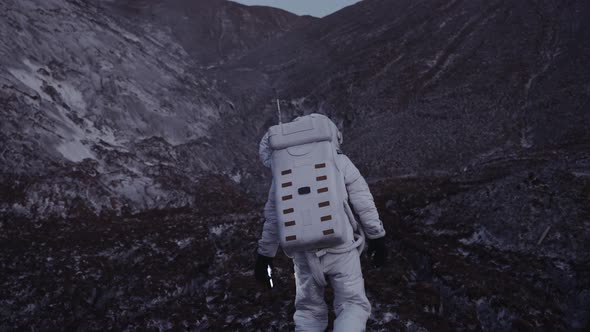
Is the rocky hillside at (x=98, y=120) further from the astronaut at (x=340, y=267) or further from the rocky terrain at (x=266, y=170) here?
the astronaut at (x=340, y=267)

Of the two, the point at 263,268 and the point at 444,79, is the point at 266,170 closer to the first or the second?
the point at 444,79

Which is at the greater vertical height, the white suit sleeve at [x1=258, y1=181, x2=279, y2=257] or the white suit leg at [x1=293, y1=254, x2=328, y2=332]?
the white suit sleeve at [x1=258, y1=181, x2=279, y2=257]

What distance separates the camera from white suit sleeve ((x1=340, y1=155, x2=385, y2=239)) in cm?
648

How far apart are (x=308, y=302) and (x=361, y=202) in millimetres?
1461

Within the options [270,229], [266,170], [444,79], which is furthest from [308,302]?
[444,79]

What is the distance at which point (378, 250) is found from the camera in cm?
668

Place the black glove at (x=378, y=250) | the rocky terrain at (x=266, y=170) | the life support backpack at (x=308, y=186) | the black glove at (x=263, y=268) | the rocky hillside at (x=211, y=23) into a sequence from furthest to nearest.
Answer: the rocky hillside at (x=211, y=23)
the rocky terrain at (x=266, y=170)
the black glove at (x=263, y=268)
the black glove at (x=378, y=250)
the life support backpack at (x=308, y=186)

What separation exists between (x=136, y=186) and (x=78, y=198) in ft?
11.5

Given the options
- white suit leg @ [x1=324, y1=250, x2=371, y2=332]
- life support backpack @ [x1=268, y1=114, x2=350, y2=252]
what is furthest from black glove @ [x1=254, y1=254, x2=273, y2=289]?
white suit leg @ [x1=324, y1=250, x2=371, y2=332]

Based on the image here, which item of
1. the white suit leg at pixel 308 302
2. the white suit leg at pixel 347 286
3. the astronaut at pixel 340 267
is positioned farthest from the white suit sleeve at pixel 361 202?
the white suit leg at pixel 308 302

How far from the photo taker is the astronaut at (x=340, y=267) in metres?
6.23

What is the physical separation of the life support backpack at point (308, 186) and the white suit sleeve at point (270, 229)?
29 cm

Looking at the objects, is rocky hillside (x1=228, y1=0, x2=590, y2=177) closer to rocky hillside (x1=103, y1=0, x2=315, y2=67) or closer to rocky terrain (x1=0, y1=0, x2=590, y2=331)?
rocky terrain (x1=0, y1=0, x2=590, y2=331)

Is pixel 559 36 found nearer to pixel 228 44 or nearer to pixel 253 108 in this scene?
pixel 253 108
